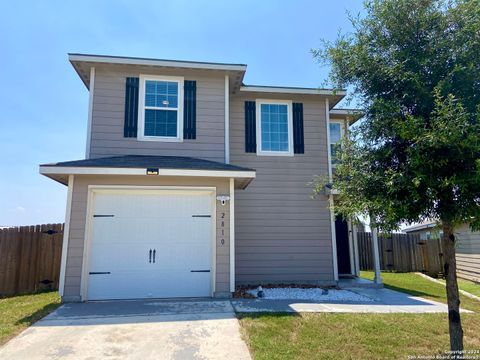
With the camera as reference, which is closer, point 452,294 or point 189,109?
point 452,294

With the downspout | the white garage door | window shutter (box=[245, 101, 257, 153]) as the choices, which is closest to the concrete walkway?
the white garage door

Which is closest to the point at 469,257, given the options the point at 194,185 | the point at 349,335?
the point at 349,335

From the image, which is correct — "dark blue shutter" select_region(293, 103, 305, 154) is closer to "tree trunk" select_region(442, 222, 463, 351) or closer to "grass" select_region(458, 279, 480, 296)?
"tree trunk" select_region(442, 222, 463, 351)

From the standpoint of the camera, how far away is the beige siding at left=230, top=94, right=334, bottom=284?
917cm

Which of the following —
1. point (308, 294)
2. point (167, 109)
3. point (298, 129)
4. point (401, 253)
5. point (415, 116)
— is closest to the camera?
point (415, 116)

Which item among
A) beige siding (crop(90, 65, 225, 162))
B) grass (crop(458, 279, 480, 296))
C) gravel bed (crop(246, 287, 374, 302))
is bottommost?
grass (crop(458, 279, 480, 296))

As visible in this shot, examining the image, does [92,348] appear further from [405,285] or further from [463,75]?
[405,285]

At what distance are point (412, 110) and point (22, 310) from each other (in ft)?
25.3

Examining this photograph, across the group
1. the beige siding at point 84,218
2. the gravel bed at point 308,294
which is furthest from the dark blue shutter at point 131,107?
the gravel bed at point 308,294

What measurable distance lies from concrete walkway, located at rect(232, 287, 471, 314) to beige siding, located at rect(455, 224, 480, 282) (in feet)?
24.3

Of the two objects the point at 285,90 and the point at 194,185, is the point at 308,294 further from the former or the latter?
the point at 285,90

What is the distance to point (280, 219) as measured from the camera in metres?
9.41

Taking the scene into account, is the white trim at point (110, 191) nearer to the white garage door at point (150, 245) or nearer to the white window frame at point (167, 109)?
the white garage door at point (150, 245)

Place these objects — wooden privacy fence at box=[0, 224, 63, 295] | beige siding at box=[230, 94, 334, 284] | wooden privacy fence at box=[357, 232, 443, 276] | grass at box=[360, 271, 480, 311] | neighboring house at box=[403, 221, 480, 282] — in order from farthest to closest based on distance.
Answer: wooden privacy fence at box=[357, 232, 443, 276]
neighboring house at box=[403, 221, 480, 282]
beige siding at box=[230, 94, 334, 284]
wooden privacy fence at box=[0, 224, 63, 295]
grass at box=[360, 271, 480, 311]
